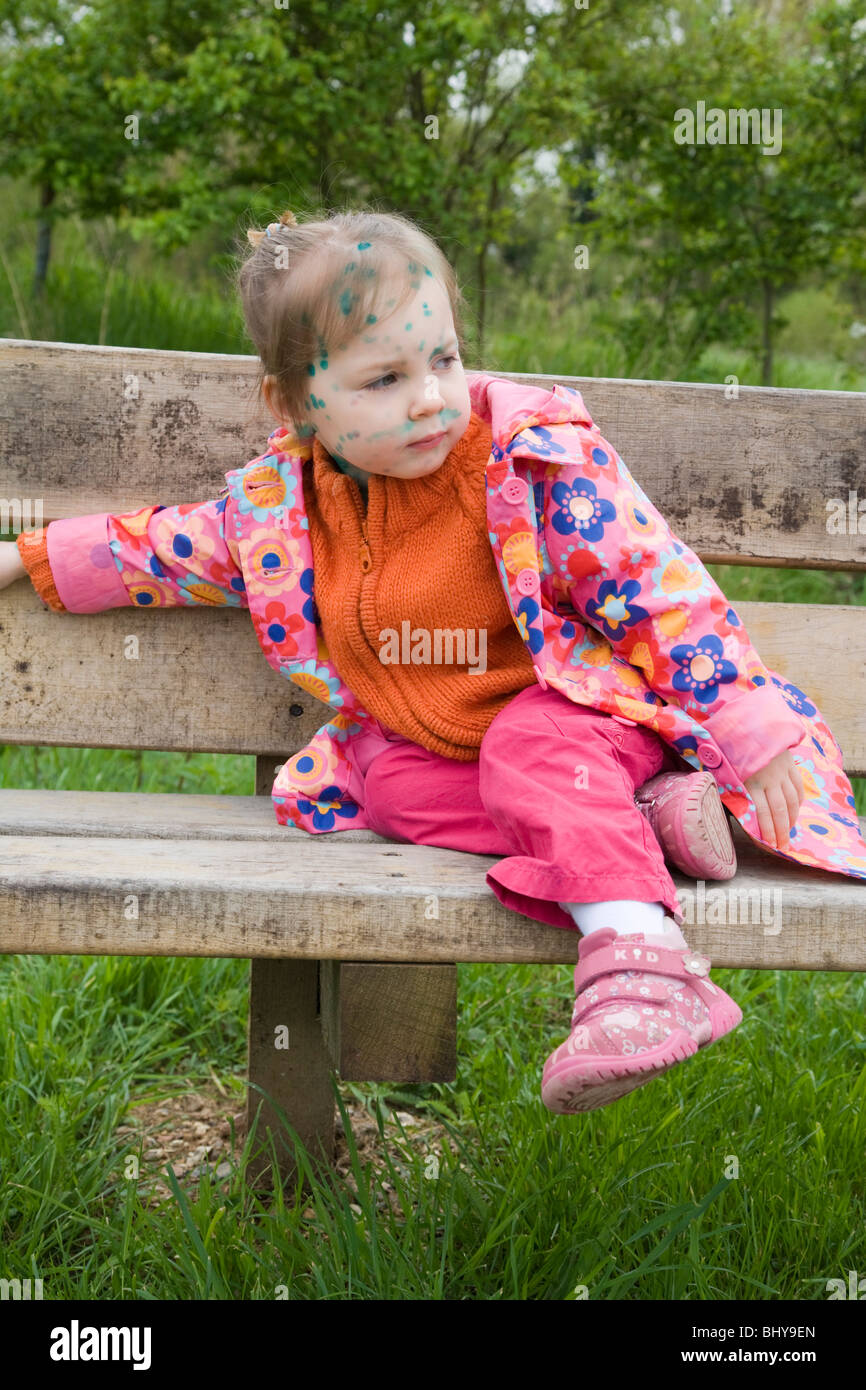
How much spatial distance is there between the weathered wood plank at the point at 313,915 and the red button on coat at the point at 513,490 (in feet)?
1.70

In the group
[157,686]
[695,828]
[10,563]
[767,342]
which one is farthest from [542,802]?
[767,342]

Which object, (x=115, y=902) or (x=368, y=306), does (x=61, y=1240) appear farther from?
(x=368, y=306)

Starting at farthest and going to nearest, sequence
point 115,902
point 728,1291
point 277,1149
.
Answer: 1. point 277,1149
2. point 728,1291
3. point 115,902

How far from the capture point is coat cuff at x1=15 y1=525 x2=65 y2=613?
198 centimetres

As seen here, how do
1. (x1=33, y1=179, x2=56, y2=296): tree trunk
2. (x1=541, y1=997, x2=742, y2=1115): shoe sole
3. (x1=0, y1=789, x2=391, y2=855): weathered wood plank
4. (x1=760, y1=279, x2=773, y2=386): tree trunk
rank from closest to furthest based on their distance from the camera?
(x1=541, y1=997, x2=742, y2=1115): shoe sole, (x1=0, y1=789, x2=391, y2=855): weathered wood plank, (x1=33, y1=179, x2=56, y2=296): tree trunk, (x1=760, y1=279, x2=773, y2=386): tree trunk

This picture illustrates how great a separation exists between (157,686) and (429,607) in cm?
54

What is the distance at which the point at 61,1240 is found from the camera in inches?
72.0

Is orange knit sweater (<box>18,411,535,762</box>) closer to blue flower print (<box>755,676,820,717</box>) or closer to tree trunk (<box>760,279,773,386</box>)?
blue flower print (<box>755,676,820,717</box>)

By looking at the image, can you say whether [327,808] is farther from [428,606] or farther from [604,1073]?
[604,1073]

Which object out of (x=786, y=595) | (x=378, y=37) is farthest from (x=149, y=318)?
(x=786, y=595)

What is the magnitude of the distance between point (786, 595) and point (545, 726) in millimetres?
2552

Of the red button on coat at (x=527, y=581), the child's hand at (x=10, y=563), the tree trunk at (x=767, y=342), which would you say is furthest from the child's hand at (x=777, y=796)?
the tree trunk at (x=767, y=342)

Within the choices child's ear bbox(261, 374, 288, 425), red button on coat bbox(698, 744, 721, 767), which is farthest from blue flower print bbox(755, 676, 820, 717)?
child's ear bbox(261, 374, 288, 425)

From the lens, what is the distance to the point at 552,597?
1.84 meters
